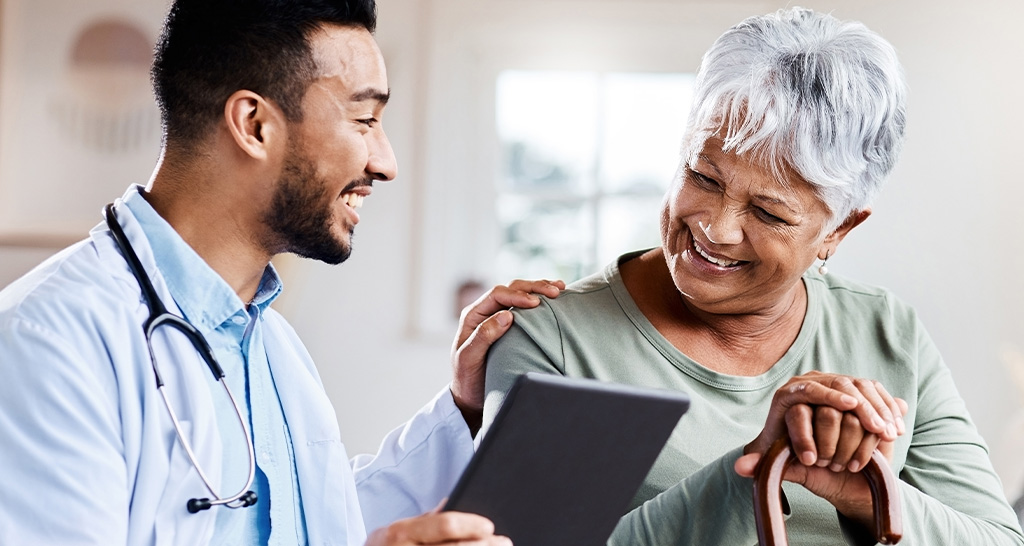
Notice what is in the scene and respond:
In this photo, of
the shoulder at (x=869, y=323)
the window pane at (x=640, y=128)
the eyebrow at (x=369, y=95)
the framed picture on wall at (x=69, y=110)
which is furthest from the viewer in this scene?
the window pane at (x=640, y=128)

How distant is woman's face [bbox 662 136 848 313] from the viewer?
1.39 m

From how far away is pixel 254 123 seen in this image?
1.25 meters

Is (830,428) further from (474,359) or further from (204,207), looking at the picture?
(204,207)

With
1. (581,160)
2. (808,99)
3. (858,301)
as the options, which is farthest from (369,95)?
(581,160)

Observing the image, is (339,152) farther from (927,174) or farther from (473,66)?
(927,174)

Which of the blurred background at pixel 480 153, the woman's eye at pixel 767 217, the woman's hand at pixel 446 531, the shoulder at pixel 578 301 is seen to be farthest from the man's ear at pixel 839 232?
the blurred background at pixel 480 153

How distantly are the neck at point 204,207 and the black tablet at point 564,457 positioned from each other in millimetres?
459

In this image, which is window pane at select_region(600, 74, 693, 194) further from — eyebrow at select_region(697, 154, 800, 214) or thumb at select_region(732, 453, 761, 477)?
thumb at select_region(732, 453, 761, 477)

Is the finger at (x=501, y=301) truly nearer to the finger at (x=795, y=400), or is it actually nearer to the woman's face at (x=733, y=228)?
the woman's face at (x=733, y=228)

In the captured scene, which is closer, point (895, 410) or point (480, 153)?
point (895, 410)

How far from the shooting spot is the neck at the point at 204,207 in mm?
1224

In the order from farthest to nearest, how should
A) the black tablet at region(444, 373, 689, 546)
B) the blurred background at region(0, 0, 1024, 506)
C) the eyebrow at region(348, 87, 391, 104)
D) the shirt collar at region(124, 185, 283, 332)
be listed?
the blurred background at region(0, 0, 1024, 506) < the eyebrow at region(348, 87, 391, 104) < the shirt collar at region(124, 185, 283, 332) < the black tablet at region(444, 373, 689, 546)

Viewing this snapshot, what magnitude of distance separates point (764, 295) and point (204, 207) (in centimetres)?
78

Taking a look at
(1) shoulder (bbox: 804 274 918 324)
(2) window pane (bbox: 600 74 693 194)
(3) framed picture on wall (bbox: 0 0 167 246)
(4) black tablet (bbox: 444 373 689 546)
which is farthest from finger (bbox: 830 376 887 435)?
(3) framed picture on wall (bbox: 0 0 167 246)
